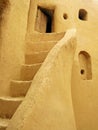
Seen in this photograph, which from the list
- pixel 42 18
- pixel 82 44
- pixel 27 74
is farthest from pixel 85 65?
pixel 27 74

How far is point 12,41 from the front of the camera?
422 cm

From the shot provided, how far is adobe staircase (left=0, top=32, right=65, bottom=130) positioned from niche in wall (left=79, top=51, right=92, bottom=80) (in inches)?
71.9

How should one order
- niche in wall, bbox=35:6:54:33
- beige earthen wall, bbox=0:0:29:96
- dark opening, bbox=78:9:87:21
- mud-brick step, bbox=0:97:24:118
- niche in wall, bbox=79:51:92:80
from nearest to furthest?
mud-brick step, bbox=0:97:24:118 → beige earthen wall, bbox=0:0:29:96 → niche in wall, bbox=79:51:92:80 → niche in wall, bbox=35:6:54:33 → dark opening, bbox=78:9:87:21

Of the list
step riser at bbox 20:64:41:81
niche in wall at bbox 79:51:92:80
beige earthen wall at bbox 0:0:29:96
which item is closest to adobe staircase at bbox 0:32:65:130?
step riser at bbox 20:64:41:81

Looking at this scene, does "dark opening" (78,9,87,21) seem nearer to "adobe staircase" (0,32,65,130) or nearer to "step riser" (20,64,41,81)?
"adobe staircase" (0,32,65,130)

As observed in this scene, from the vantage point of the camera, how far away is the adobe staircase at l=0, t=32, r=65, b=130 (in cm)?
339

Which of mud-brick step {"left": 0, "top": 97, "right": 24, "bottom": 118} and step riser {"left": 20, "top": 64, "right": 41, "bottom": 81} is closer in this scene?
mud-brick step {"left": 0, "top": 97, "right": 24, "bottom": 118}

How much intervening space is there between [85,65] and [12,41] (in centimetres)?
342

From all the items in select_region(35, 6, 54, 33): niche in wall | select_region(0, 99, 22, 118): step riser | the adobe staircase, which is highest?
select_region(35, 6, 54, 33): niche in wall

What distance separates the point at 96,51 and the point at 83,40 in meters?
0.54

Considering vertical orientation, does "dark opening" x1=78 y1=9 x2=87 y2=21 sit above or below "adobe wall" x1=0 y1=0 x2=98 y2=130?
above

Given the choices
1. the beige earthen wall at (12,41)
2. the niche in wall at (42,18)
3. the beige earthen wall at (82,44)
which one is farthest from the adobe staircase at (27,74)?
the niche in wall at (42,18)

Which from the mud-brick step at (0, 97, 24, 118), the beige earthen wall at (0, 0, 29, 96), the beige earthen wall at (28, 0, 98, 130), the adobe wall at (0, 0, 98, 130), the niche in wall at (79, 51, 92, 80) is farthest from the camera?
the niche in wall at (79, 51, 92, 80)

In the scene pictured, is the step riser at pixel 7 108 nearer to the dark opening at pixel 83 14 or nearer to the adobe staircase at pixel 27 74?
the adobe staircase at pixel 27 74
